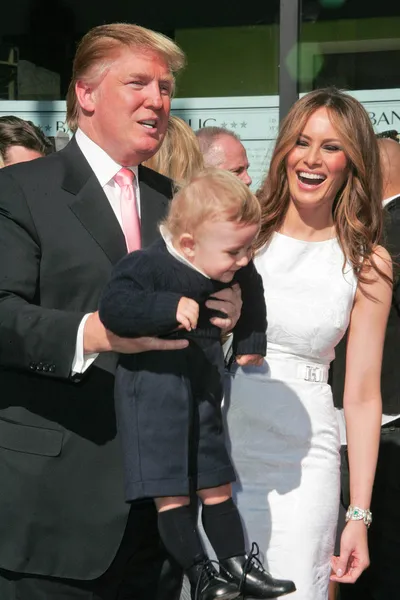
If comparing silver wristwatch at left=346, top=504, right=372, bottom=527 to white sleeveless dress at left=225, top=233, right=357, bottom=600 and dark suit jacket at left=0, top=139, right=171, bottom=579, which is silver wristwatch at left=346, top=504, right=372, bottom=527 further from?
dark suit jacket at left=0, top=139, right=171, bottom=579

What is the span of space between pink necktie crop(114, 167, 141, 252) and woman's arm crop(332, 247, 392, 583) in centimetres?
90

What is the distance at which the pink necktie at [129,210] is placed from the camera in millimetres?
2729

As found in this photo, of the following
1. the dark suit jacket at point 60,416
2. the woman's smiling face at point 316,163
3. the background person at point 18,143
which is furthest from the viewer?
the background person at point 18,143

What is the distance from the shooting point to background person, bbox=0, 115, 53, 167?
5.18m

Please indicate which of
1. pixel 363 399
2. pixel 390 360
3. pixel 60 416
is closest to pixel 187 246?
pixel 60 416

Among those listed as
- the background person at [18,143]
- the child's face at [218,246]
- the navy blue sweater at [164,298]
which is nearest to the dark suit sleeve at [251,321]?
the navy blue sweater at [164,298]

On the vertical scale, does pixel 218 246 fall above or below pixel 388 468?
above

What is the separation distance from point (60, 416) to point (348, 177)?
1.42 meters

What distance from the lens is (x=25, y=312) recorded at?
2.44 m

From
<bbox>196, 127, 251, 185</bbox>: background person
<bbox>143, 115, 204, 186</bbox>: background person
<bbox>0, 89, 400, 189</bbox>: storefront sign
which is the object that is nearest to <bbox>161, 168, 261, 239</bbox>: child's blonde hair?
<bbox>143, 115, 204, 186</bbox>: background person

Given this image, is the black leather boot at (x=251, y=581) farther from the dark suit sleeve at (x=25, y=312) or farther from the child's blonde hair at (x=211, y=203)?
the child's blonde hair at (x=211, y=203)

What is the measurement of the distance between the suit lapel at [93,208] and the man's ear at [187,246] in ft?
0.74

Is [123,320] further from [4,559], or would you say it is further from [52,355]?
[4,559]

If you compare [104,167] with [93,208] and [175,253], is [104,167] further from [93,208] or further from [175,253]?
[175,253]
